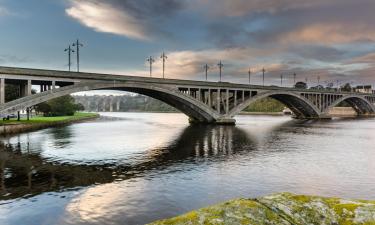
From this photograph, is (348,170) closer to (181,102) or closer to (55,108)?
(181,102)

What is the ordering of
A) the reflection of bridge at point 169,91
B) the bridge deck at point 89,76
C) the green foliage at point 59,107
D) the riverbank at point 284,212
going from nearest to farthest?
the riverbank at point 284,212, the bridge deck at point 89,76, the reflection of bridge at point 169,91, the green foliage at point 59,107

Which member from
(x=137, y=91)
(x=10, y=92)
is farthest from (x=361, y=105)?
(x=10, y=92)

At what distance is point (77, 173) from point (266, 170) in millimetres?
15171

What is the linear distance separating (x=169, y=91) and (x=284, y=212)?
6915 centimetres

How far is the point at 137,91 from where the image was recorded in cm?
7906

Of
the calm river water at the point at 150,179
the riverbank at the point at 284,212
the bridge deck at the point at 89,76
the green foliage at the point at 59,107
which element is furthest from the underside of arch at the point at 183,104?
the riverbank at the point at 284,212

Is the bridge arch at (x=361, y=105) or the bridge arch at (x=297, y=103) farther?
the bridge arch at (x=361, y=105)

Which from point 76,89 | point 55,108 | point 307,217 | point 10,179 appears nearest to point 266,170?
point 10,179

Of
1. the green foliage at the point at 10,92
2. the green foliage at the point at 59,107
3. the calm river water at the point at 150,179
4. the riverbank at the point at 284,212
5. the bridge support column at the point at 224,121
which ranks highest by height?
the green foliage at the point at 10,92

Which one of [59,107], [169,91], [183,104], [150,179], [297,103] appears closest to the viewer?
[150,179]

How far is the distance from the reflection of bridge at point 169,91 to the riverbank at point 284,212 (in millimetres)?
50858

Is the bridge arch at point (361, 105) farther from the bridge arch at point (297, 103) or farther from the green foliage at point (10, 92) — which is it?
the green foliage at point (10, 92)

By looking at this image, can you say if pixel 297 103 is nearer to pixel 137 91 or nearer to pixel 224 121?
pixel 224 121

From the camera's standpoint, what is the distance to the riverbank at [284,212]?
182 inches
